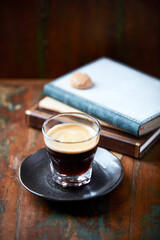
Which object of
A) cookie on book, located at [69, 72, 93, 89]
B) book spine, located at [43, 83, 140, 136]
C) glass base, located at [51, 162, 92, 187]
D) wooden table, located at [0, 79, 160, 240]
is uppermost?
cookie on book, located at [69, 72, 93, 89]

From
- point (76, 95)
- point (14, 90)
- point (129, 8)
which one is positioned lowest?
point (14, 90)

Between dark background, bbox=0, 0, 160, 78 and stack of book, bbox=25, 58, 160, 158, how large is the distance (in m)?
0.31

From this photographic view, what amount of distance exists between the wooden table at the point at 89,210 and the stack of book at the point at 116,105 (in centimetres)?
5

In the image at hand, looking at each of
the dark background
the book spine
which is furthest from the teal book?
the dark background

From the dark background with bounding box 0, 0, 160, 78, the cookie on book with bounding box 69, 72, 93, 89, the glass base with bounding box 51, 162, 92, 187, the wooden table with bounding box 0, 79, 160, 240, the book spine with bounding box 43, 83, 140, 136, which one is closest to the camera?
the wooden table with bounding box 0, 79, 160, 240

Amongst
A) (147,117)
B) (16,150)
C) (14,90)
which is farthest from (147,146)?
(14,90)

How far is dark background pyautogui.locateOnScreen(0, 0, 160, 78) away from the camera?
147 cm

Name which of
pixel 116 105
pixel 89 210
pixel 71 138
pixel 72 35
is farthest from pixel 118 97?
pixel 72 35

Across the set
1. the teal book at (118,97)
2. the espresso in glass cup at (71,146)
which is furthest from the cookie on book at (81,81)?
the espresso in glass cup at (71,146)

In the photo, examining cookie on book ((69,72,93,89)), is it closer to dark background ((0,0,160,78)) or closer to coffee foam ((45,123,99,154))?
coffee foam ((45,123,99,154))

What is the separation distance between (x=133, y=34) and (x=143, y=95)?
0.51 m

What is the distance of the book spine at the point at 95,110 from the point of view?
39.3 inches

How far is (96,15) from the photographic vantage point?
149 centimetres

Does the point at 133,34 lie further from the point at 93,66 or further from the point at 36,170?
the point at 36,170
